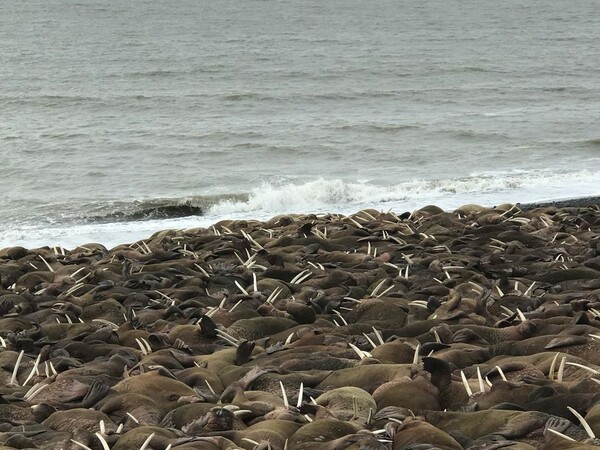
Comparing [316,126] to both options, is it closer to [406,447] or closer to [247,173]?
[247,173]

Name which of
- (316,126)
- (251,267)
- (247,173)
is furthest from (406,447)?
(316,126)

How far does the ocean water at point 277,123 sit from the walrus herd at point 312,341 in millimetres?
7647

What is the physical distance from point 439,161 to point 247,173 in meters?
4.94

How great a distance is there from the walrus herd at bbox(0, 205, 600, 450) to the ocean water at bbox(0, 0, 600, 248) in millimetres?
7647

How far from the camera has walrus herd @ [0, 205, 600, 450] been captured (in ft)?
14.9

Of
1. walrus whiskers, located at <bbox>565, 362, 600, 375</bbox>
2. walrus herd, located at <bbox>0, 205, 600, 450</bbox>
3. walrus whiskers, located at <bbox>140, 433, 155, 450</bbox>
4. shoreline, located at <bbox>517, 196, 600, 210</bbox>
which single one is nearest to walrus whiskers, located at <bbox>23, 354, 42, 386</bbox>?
walrus herd, located at <bbox>0, 205, 600, 450</bbox>

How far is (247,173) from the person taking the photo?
75.7 feet

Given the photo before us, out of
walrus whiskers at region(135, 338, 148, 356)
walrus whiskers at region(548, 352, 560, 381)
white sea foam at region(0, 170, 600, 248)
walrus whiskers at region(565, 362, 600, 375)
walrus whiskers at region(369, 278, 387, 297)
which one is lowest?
white sea foam at region(0, 170, 600, 248)

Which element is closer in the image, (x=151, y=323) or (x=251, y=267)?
(x=151, y=323)

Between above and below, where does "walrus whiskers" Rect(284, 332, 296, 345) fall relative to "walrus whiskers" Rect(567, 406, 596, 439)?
below

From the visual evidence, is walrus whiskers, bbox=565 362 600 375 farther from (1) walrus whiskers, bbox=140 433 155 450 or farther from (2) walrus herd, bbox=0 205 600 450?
(1) walrus whiskers, bbox=140 433 155 450

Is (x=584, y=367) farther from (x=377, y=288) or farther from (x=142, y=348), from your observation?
(x=142, y=348)


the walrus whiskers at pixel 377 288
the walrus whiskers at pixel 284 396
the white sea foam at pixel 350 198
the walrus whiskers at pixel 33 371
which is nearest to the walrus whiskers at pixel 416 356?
the walrus whiskers at pixel 284 396

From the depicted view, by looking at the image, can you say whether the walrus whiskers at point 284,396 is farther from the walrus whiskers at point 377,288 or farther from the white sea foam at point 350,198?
the white sea foam at point 350,198
